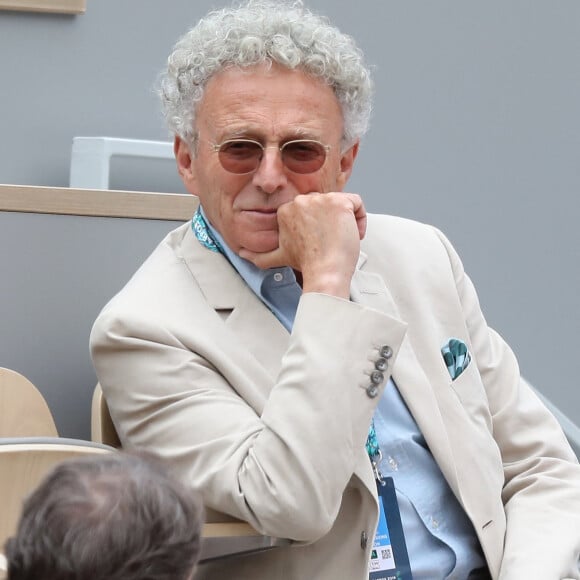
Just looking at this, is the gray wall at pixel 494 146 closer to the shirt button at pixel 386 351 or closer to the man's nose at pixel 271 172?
the man's nose at pixel 271 172

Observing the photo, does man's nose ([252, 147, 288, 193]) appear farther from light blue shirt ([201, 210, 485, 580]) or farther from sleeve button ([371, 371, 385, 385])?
sleeve button ([371, 371, 385, 385])

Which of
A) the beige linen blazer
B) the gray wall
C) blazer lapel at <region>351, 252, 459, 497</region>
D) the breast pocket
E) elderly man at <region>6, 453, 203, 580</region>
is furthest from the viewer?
the gray wall

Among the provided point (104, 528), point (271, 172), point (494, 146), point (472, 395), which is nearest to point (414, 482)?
point (472, 395)

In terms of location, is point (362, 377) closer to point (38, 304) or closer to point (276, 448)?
point (276, 448)

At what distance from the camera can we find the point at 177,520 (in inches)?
43.0

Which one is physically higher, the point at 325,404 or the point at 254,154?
the point at 254,154

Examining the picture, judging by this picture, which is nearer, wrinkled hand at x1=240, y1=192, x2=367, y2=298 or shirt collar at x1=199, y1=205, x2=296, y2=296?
wrinkled hand at x1=240, y1=192, x2=367, y2=298

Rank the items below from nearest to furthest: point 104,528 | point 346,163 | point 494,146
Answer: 1. point 104,528
2. point 346,163
3. point 494,146

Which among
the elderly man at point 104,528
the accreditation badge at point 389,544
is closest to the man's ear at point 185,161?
the accreditation badge at point 389,544

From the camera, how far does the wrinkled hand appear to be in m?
2.01

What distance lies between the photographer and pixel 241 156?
2182mm

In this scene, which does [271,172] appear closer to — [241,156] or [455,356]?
[241,156]

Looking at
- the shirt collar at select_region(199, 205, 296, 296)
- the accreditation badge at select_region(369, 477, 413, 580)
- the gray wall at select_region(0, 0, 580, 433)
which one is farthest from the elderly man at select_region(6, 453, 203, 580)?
the gray wall at select_region(0, 0, 580, 433)

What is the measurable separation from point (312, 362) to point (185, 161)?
1.99ft
